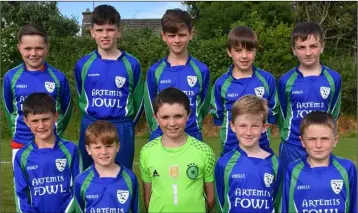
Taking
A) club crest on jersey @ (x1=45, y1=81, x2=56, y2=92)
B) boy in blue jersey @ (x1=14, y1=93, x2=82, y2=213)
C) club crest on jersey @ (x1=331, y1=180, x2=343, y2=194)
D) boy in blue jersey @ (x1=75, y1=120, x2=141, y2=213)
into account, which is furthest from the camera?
club crest on jersey @ (x1=45, y1=81, x2=56, y2=92)

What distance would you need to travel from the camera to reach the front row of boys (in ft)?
13.2

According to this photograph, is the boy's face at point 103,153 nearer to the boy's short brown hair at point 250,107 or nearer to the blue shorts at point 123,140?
the blue shorts at point 123,140

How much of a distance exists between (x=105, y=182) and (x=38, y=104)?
890 millimetres

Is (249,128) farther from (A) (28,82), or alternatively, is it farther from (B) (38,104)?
(A) (28,82)

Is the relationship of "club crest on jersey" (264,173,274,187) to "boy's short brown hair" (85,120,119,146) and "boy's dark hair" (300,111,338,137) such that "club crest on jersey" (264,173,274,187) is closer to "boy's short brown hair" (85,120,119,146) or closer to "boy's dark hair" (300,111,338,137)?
"boy's dark hair" (300,111,338,137)

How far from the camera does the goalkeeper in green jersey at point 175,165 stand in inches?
162

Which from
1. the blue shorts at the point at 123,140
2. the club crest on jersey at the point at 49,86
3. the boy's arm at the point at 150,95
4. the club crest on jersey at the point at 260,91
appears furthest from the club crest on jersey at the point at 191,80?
the club crest on jersey at the point at 49,86

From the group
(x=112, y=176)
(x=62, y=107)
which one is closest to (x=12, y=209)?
(x=62, y=107)

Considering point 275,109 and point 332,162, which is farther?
point 275,109

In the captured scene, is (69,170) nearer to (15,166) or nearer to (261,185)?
(15,166)

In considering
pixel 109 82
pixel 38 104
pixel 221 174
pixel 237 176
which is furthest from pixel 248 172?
pixel 38 104

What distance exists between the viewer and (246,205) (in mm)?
4062

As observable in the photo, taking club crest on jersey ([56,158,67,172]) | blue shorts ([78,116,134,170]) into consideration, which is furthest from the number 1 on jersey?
blue shorts ([78,116,134,170])

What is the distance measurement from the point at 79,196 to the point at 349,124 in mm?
13800
